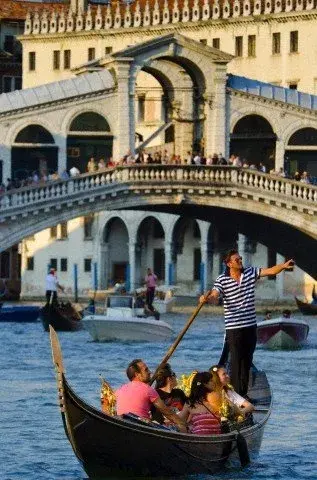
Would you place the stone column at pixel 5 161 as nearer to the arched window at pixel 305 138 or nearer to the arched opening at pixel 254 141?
the arched opening at pixel 254 141

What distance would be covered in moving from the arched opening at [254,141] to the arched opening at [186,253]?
13259 mm

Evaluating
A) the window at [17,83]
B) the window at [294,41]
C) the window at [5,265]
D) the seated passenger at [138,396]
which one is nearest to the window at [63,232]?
the window at [5,265]

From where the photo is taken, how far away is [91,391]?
109 ft

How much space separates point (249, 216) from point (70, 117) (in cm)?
422

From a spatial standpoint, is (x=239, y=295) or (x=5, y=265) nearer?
(x=239, y=295)

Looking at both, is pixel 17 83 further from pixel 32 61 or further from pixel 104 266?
pixel 104 266

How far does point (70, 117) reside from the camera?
55.6 metres

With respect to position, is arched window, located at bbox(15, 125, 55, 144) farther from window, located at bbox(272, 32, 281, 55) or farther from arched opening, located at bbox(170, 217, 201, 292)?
arched opening, located at bbox(170, 217, 201, 292)

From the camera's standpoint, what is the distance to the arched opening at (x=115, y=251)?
73.6 meters

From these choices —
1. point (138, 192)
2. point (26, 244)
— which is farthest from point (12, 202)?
point (26, 244)

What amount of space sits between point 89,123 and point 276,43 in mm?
12947

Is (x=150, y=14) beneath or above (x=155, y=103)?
above

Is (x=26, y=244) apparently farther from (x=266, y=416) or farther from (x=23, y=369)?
(x=266, y=416)

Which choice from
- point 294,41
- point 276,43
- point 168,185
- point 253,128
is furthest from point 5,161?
point 276,43
